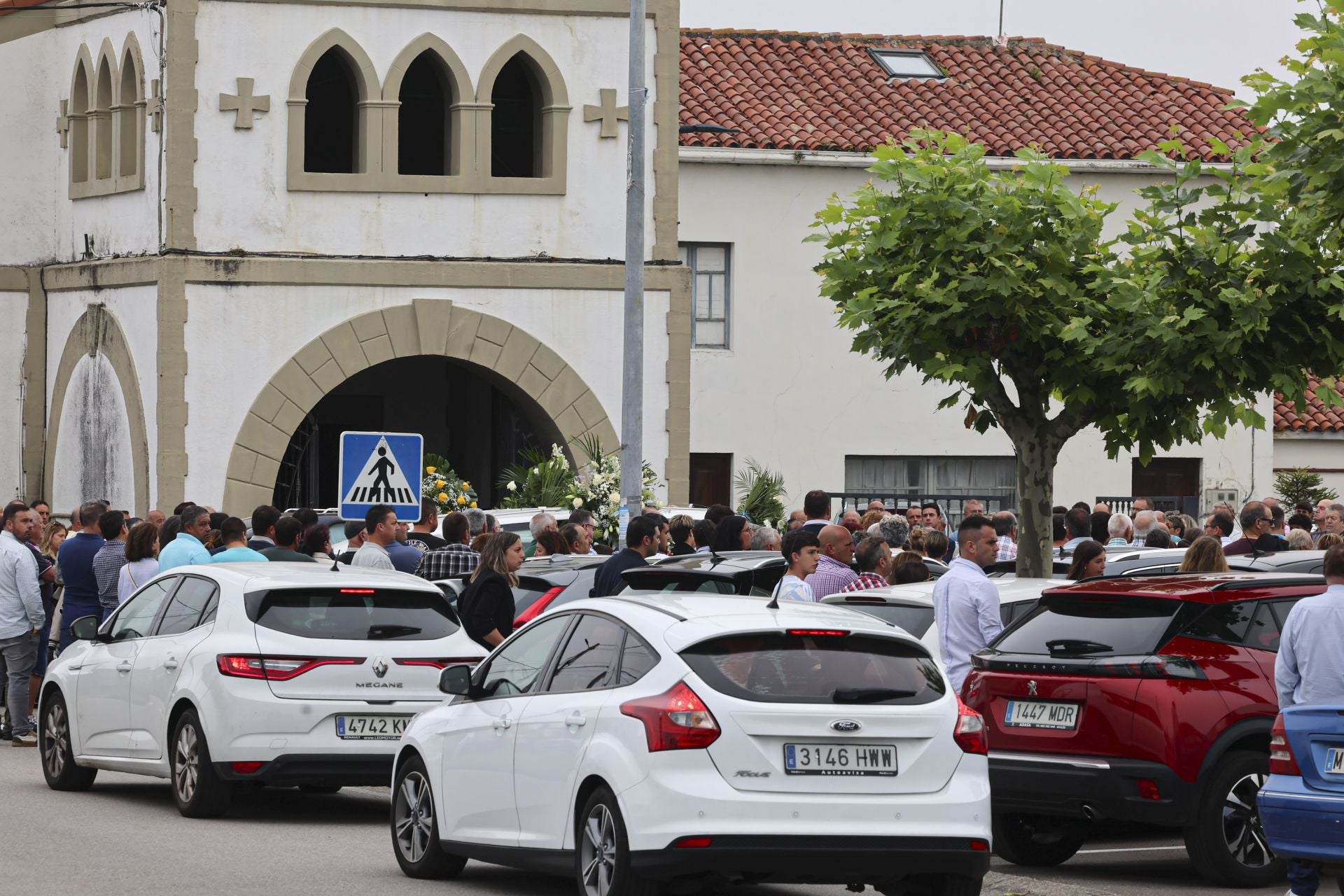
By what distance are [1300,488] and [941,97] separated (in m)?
8.31

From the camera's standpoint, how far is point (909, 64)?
118ft

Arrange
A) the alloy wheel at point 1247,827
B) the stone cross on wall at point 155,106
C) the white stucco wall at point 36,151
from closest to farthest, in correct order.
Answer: the alloy wheel at point 1247,827 < the stone cross on wall at point 155,106 < the white stucco wall at point 36,151

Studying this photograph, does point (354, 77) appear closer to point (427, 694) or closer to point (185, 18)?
point (185, 18)

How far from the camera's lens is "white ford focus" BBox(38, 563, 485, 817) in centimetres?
1305

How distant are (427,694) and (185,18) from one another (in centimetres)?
1438

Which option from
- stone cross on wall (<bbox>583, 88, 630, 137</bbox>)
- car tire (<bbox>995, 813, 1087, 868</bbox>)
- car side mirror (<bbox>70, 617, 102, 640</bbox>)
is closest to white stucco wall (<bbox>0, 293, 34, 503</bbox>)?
stone cross on wall (<bbox>583, 88, 630, 137</bbox>)

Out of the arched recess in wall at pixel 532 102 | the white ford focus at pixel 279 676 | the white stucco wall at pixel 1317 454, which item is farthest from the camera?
the white stucco wall at pixel 1317 454

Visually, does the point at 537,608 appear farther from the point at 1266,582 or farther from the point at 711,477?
the point at 711,477

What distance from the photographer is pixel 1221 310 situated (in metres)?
15.1

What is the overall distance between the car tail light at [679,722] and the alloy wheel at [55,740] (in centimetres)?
684

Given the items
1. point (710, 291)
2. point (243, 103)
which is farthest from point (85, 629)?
point (710, 291)

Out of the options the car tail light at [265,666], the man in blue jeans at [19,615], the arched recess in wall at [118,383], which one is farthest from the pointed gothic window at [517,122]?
the car tail light at [265,666]

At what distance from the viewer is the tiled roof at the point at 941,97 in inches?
1312

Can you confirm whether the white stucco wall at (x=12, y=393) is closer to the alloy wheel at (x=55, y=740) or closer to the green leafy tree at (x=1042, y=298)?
the alloy wheel at (x=55, y=740)
